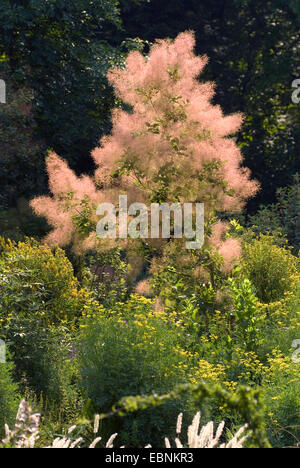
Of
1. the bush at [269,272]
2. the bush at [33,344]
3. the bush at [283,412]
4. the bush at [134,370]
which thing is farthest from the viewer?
the bush at [269,272]

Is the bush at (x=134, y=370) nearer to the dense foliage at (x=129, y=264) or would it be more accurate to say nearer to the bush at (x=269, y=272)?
the dense foliage at (x=129, y=264)

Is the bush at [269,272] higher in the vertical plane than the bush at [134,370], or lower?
higher

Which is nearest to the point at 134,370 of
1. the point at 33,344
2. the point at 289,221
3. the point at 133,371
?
the point at 133,371

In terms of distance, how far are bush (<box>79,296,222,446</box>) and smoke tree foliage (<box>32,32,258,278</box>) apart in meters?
1.54

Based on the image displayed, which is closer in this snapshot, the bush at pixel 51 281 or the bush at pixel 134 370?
the bush at pixel 134 370

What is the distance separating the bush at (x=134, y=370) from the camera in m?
4.12

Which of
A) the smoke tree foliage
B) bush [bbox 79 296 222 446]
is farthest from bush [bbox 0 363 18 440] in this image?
the smoke tree foliage

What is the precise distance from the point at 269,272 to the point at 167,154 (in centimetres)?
189

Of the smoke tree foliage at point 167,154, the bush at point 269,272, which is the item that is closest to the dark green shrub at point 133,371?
the smoke tree foliage at point 167,154

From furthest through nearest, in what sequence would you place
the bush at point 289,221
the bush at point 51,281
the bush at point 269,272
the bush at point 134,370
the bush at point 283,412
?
the bush at point 289,221 → the bush at point 269,272 → the bush at point 51,281 → the bush at point 134,370 → the bush at point 283,412

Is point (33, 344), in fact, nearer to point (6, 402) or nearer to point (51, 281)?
point (6, 402)

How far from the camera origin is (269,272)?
6898 mm

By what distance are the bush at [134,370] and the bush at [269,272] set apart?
96.3 inches

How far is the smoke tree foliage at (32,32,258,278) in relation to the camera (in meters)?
5.75
